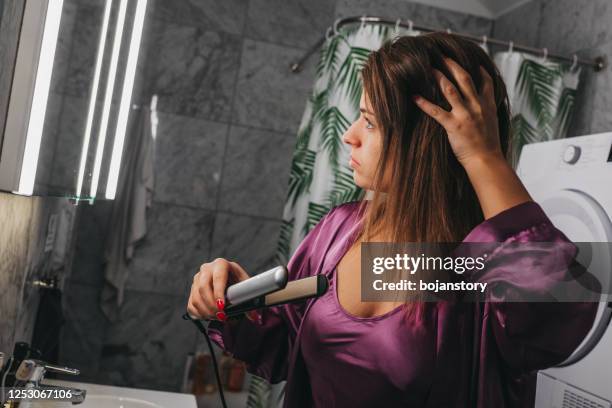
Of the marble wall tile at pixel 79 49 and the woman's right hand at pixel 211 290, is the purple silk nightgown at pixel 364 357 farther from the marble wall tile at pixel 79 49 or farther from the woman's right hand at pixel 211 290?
the marble wall tile at pixel 79 49

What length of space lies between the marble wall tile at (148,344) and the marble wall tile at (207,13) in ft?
4.23

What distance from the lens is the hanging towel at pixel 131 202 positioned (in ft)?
8.05

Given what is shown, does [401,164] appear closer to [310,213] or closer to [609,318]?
[609,318]

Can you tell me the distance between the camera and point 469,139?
62cm

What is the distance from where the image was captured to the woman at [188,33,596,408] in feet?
1.95

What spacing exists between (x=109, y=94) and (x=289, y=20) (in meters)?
1.76

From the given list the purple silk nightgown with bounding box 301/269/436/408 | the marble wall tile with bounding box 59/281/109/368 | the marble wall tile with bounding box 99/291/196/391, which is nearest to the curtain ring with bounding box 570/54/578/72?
the purple silk nightgown with bounding box 301/269/436/408

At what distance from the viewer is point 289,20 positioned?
276cm

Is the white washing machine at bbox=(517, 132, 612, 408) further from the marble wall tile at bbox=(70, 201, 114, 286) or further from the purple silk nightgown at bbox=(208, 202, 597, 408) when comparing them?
the marble wall tile at bbox=(70, 201, 114, 286)

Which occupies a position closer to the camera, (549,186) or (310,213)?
(549,186)

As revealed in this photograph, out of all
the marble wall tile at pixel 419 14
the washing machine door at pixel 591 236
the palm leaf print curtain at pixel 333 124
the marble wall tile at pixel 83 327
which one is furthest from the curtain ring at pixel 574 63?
the marble wall tile at pixel 83 327

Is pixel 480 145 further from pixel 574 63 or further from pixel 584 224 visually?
pixel 574 63

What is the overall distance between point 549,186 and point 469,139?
3.55 feet

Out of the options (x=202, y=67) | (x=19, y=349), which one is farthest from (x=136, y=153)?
(x=19, y=349)
